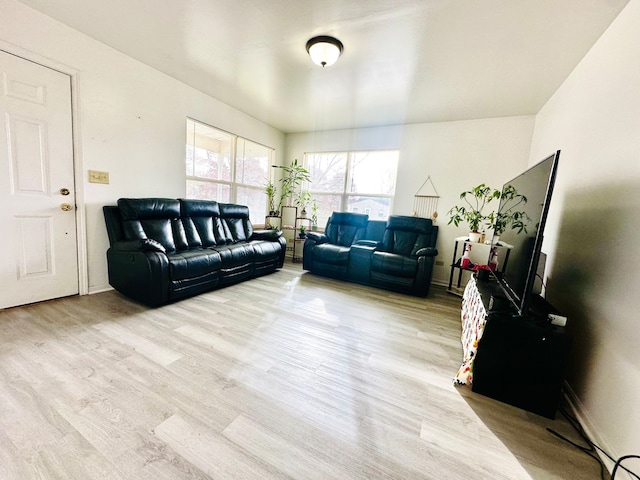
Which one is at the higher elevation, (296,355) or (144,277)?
(144,277)

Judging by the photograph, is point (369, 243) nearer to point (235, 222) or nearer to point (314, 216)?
point (314, 216)

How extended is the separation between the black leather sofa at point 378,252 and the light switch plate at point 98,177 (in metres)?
2.55

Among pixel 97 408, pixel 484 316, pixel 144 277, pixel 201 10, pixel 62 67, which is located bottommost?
pixel 97 408

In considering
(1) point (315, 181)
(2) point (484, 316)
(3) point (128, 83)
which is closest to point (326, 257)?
(1) point (315, 181)

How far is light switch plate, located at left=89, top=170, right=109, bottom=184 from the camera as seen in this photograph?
8.46ft

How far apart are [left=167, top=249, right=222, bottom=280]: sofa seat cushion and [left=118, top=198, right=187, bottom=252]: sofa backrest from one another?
37 centimetres

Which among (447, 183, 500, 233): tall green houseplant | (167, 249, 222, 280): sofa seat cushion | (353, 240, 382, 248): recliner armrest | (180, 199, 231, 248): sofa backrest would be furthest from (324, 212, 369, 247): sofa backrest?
(167, 249, 222, 280): sofa seat cushion

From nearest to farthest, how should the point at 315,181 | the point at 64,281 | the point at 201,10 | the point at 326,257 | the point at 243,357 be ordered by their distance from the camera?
the point at 243,357
the point at 201,10
the point at 64,281
the point at 326,257
the point at 315,181

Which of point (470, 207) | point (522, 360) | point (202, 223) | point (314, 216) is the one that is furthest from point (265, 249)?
point (470, 207)

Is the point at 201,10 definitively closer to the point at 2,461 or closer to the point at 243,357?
the point at 243,357

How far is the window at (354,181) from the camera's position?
452 cm

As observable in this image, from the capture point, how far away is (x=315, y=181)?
202 inches

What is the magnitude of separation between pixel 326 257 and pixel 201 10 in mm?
2923

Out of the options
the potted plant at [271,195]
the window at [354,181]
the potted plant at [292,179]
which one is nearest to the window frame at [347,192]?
the window at [354,181]
